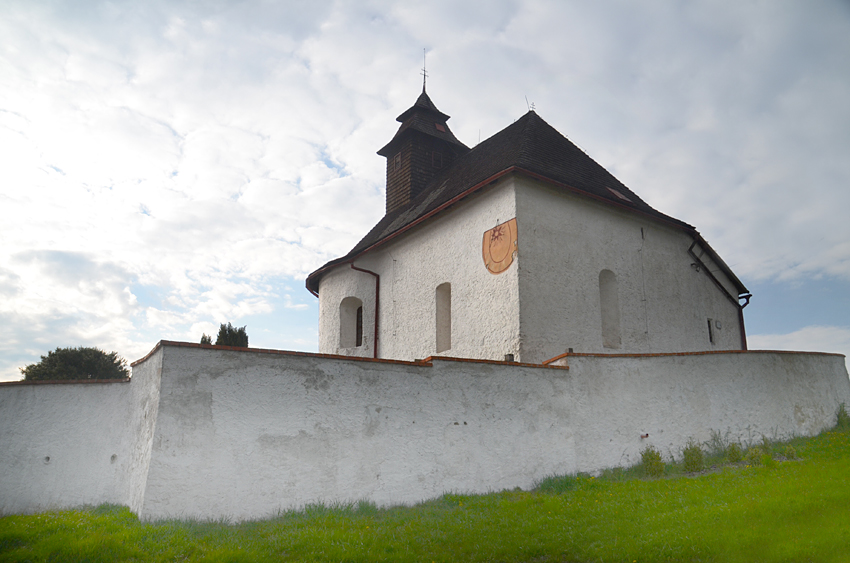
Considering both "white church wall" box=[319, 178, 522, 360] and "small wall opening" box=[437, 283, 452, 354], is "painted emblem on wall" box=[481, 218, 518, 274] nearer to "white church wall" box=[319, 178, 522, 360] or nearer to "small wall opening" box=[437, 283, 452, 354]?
"white church wall" box=[319, 178, 522, 360]

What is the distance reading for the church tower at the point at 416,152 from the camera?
20.1m

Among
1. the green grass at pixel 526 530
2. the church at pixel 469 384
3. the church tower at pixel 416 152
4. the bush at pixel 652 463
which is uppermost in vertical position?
the church tower at pixel 416 152

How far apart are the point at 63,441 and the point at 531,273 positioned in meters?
8.42

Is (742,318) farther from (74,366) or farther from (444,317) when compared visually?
(74,366)

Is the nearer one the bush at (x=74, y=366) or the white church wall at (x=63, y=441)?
the white church wall at (x=63, y=441)

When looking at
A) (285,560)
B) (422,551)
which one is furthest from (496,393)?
(285,560)

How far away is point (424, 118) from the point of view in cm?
2116

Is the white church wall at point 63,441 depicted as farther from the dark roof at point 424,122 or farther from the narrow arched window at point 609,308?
the dark roof at point 424,122

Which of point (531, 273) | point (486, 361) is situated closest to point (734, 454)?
point (486, 361)

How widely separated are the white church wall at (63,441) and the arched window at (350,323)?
346 inches

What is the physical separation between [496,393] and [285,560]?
14.5 ft

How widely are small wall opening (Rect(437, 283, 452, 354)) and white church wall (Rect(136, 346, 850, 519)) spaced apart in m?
4.60

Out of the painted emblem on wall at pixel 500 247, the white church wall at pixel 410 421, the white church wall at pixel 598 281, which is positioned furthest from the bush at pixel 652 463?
the painted emblem on wall at pixel 500 247

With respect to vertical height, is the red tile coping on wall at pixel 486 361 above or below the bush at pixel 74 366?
below
